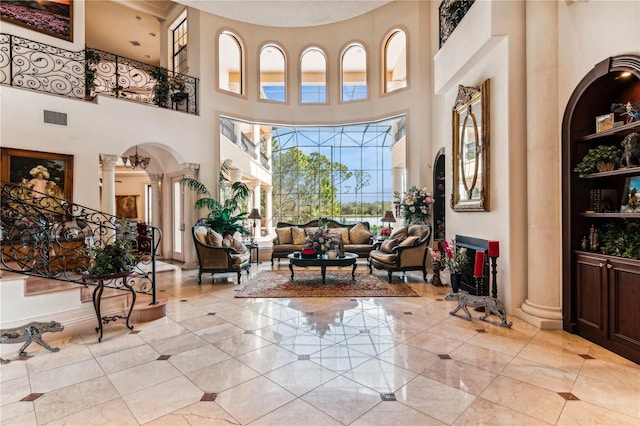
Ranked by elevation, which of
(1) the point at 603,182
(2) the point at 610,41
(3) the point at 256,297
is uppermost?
(2) the point at 610,41

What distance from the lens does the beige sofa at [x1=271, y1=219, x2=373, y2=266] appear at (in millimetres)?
8219

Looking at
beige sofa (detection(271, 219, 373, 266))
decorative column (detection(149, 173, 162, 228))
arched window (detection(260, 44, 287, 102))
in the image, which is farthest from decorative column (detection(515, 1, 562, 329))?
decorative column (detection(149, 173, 162, 228))

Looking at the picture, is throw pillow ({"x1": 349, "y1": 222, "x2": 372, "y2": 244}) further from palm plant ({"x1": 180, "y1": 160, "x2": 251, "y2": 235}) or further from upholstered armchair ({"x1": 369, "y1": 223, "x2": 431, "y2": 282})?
palm plant ({"x1": 180, "y1": 160, "x2": 251, "y2": 235})

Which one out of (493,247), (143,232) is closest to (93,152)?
(143,232)

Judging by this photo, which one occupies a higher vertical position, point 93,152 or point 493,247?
point 93,152

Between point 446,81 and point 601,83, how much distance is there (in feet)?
8.46

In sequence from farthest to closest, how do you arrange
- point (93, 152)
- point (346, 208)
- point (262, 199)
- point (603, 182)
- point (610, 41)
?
point (262, 199) < point (346, 208) < point (93, 152) < point (603, 182) < point (610, 41)

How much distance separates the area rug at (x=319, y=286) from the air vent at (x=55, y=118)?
467cm

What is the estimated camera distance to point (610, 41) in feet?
10.5

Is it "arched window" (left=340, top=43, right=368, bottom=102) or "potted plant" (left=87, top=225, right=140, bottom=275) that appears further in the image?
"arched window" (left=340, top=43, right=368, bottom=102)

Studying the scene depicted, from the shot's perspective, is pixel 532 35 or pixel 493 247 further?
pixel 493 247

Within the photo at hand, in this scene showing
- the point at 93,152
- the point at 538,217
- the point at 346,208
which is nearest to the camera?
the point at 538,217

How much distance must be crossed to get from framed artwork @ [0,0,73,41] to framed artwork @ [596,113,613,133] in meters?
9.39

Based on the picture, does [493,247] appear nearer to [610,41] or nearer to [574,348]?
[574,348]
